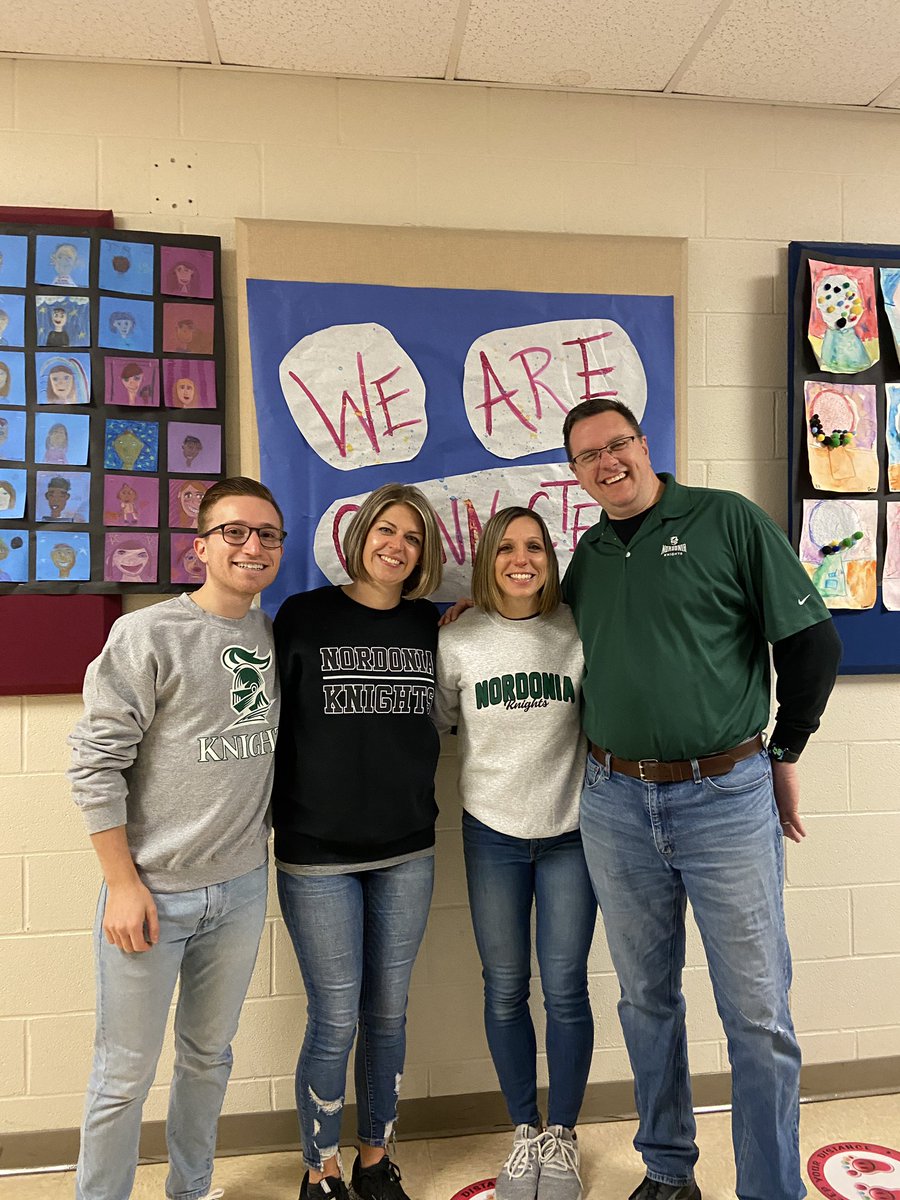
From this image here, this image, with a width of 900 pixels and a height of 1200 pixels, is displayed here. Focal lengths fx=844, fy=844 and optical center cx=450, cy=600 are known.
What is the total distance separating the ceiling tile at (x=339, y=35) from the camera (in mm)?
1864

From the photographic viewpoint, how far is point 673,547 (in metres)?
1.77

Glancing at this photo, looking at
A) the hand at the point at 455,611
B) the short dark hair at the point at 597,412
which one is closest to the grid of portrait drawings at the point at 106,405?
the hand at the point at 455,611

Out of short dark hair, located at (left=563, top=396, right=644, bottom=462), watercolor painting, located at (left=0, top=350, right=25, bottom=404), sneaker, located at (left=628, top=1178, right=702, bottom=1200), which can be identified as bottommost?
sneaker, located at (left=628, top=1178, right=702, bottom=1200)

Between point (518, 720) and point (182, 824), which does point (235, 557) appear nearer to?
point (182, 824)

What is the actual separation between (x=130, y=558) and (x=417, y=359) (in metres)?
0.87

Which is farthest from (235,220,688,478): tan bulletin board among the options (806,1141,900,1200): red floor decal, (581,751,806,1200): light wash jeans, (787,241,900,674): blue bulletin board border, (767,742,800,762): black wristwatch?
(806,1141,900,1200): red floor decal

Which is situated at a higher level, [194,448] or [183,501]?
[194,448]

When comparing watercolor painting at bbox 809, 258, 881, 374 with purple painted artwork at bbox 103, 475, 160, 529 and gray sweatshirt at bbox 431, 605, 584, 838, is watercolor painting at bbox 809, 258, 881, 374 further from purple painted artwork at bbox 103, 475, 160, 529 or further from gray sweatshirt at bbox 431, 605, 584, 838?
purple painted artwork at bbox 103, 475, 160, 529

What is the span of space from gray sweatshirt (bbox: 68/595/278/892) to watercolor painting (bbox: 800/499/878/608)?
4.89 feet

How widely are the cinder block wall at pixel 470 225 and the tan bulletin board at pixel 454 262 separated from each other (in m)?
0.06

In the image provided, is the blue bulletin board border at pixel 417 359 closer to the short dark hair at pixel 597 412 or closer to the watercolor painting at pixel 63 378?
the short dark hair at pixel 597 412

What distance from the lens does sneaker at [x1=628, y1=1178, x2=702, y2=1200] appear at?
1.85 metres

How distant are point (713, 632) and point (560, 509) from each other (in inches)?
24.3

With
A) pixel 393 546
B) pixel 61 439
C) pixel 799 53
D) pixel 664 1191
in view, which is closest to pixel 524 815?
pixel 393 546
